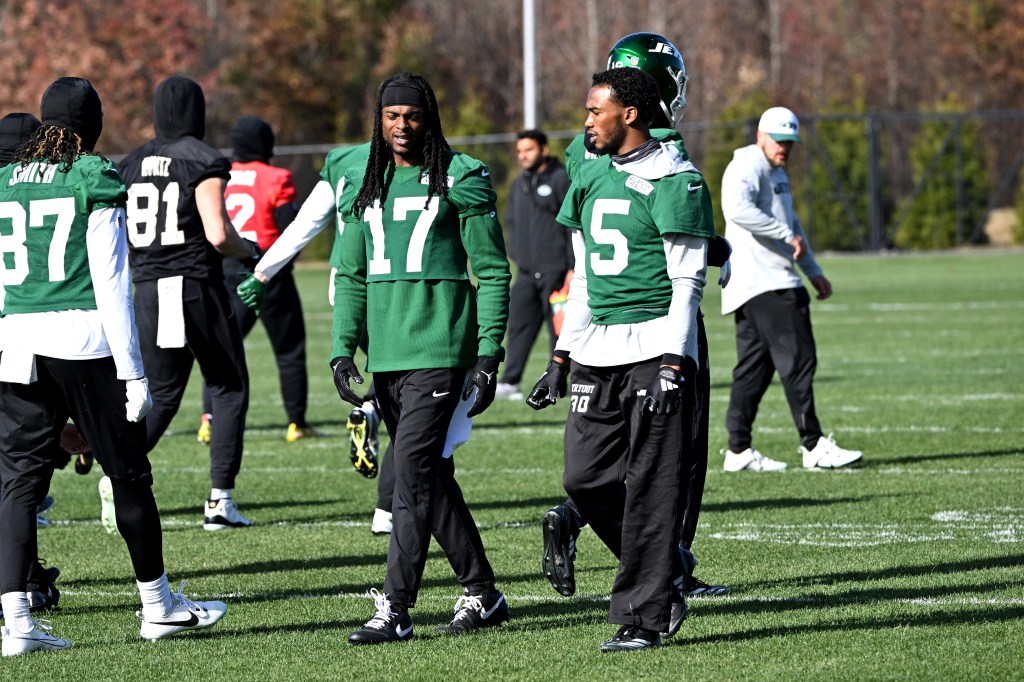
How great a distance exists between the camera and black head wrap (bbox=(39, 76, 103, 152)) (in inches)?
230

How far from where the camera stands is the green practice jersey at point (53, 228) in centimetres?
568

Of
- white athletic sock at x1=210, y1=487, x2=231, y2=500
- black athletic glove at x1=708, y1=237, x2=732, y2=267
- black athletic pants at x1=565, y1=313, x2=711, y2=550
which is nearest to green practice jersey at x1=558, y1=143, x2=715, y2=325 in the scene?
black athletic glove at x1=708, y1=237, x2=732, y2=267

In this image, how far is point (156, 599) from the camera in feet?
19.4

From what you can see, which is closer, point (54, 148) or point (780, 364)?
A: point (54, 148)

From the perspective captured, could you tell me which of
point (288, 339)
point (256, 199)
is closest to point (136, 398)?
point (256, 199)

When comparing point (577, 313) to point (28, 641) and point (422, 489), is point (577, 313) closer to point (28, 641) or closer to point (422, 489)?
point (422, 489)

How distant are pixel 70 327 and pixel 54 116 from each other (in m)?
0.77

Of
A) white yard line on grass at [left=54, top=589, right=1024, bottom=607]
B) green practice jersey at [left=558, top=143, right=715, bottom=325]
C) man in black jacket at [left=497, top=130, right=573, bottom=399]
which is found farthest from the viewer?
man in black jacket at [left=497, top=130, right=573, bottom=399]

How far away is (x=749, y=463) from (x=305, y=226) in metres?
3.70

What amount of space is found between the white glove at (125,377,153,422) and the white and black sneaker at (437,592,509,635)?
1.33m

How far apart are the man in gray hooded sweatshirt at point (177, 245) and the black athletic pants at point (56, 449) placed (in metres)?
2.28

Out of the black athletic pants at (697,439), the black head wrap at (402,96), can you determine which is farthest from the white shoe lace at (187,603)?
the black head wrap at (402,96)

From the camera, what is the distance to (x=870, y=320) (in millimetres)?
20297

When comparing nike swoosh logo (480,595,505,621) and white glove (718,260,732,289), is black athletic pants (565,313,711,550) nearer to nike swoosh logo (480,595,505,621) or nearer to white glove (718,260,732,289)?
white glove (718,260,732,289)
